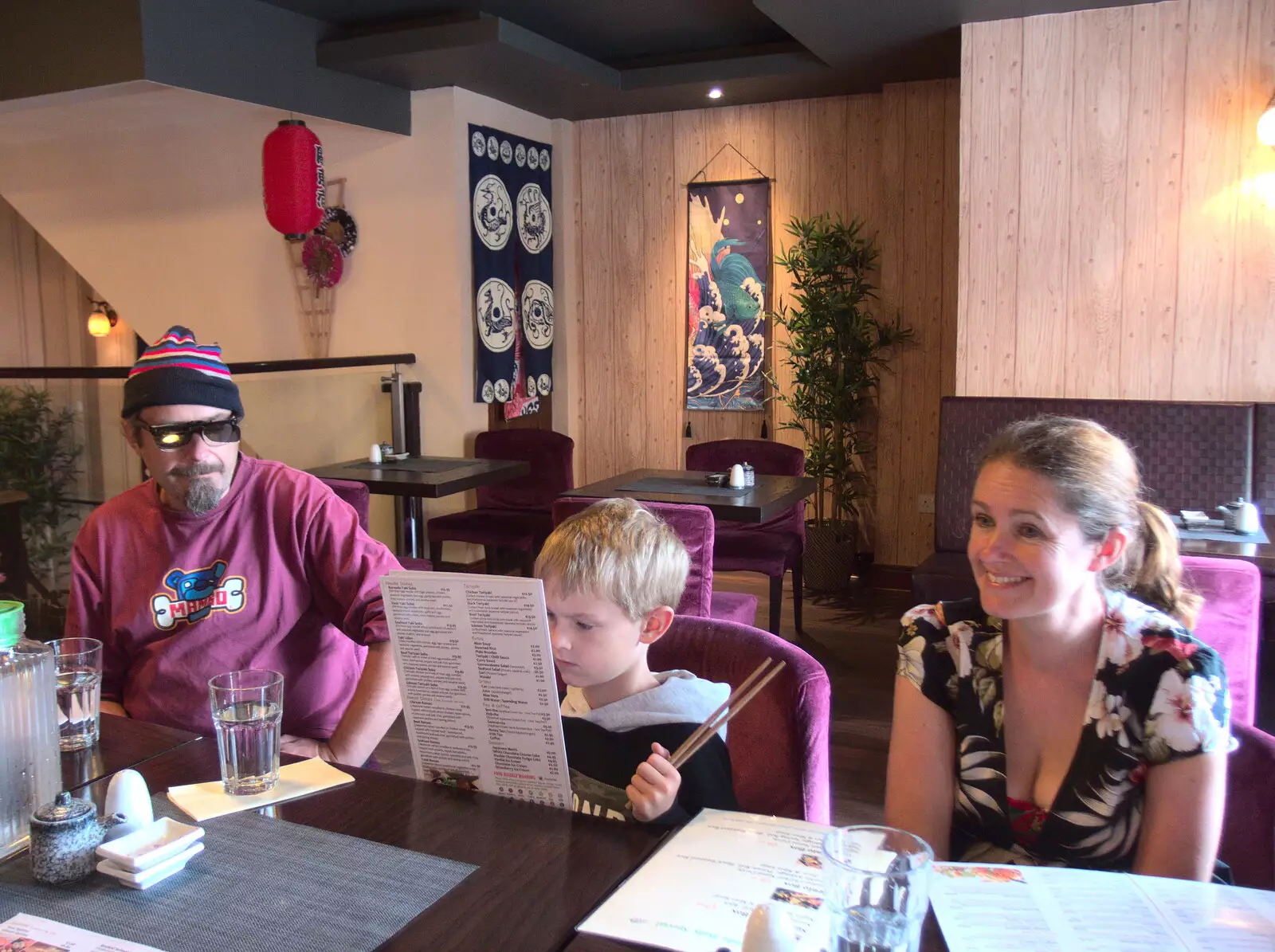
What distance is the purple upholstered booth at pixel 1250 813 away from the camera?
133 centimetres

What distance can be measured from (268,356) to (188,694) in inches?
187

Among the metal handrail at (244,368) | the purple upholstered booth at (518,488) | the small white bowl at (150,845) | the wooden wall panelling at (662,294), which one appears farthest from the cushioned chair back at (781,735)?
the wooden wall panelling at (662,294)

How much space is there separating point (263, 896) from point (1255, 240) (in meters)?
4.23

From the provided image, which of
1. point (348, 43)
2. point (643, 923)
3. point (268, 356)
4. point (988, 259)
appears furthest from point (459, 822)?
point (268, 356)

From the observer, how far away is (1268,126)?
3.73 meters

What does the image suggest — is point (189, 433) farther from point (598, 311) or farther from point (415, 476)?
point (598, 311)

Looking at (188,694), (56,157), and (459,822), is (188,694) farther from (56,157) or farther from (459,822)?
(56,157)

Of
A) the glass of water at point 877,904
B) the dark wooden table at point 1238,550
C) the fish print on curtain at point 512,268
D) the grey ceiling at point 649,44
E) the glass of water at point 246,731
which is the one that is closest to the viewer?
the glass of water at point 877,904

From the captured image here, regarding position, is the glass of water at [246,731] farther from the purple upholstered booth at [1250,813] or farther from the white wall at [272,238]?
the white wall at [272,238]

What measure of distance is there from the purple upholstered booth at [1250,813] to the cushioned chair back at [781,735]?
1.77 feet

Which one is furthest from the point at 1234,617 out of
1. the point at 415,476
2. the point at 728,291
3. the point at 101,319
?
the point at 101,319

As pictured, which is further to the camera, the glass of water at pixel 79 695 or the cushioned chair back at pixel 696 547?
the cushioned chair back at pixel 696 547

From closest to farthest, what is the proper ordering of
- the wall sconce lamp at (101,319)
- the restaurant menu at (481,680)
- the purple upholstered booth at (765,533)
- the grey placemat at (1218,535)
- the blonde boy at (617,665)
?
the restaurant menu at (481,680) < the blonde boy at (617,665) < the grey placemat at (1218,535) < the purple upholstered booth at (765,533) < the wall sconce lamp at (101,319)

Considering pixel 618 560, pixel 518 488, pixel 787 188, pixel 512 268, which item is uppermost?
pixel 787 188
